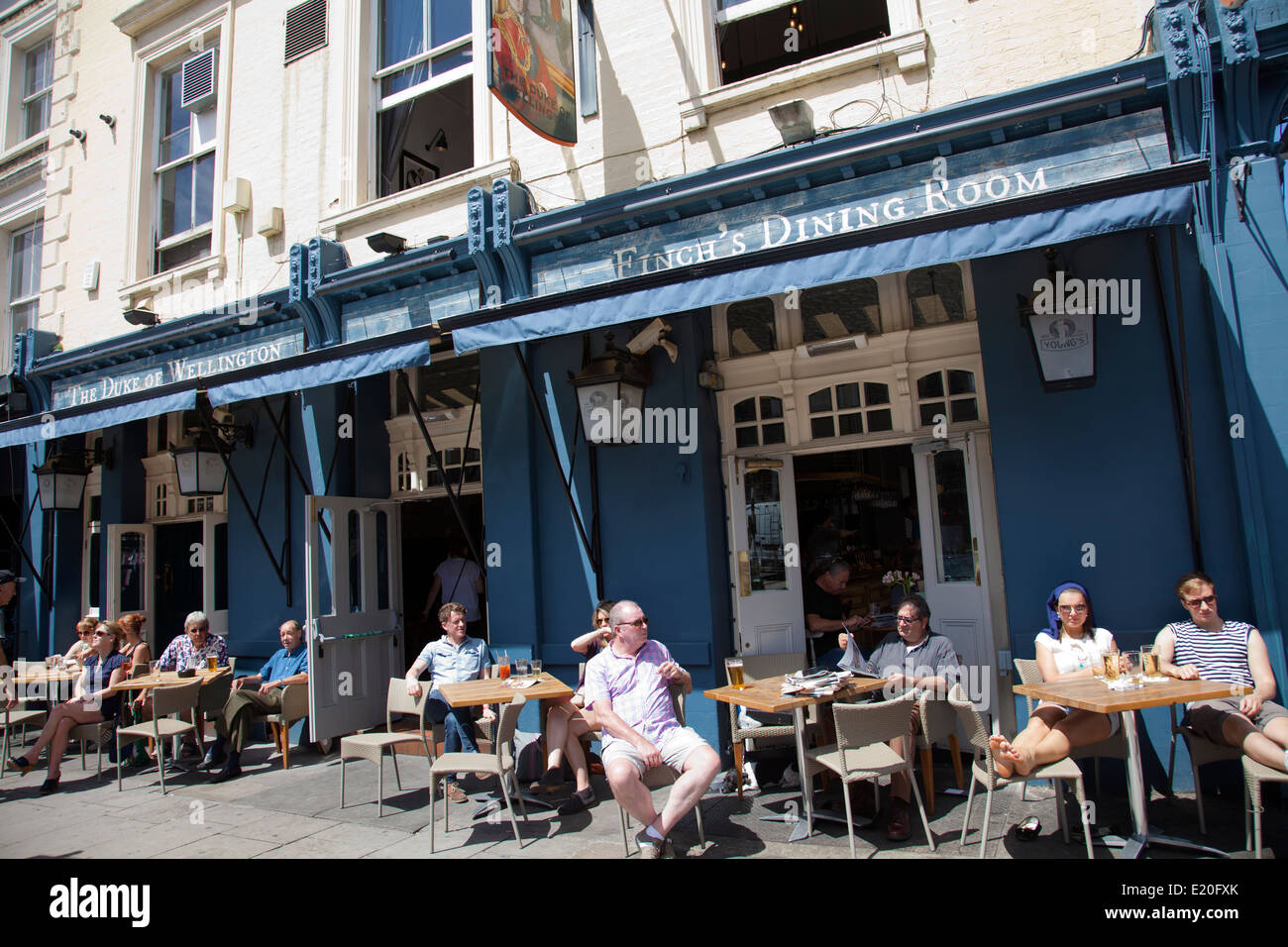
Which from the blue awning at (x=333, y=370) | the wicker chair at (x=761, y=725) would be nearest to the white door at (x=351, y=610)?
the blue awning at (x=333, y=370)

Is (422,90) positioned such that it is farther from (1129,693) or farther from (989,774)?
(1129,693)

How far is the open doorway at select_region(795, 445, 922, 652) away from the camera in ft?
26.1

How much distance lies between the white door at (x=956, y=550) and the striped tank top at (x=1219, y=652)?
142cm

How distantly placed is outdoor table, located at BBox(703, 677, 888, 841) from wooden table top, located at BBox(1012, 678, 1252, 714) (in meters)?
1.03

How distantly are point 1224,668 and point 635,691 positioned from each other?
11.0 feet

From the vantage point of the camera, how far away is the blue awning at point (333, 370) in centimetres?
656

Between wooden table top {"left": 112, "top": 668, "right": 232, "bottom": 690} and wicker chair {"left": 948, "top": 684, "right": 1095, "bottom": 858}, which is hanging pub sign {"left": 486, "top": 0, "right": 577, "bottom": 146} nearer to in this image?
wicker chair {"left": 948, "top": 684, "right": 1095, "bottom": 858}

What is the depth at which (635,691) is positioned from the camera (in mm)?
4879

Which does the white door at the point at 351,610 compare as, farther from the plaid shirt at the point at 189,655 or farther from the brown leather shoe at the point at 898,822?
the brown leather shoe at the point at 898,822

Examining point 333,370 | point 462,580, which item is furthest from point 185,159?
point 462,580

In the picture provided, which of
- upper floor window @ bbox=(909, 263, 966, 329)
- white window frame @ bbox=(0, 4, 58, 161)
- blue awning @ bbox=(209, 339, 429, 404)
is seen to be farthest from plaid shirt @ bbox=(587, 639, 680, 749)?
white window frame @ bbox=(0, 4, 58, 161)

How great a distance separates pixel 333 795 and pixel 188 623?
274cm

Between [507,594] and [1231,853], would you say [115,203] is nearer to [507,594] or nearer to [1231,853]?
[507,594]
